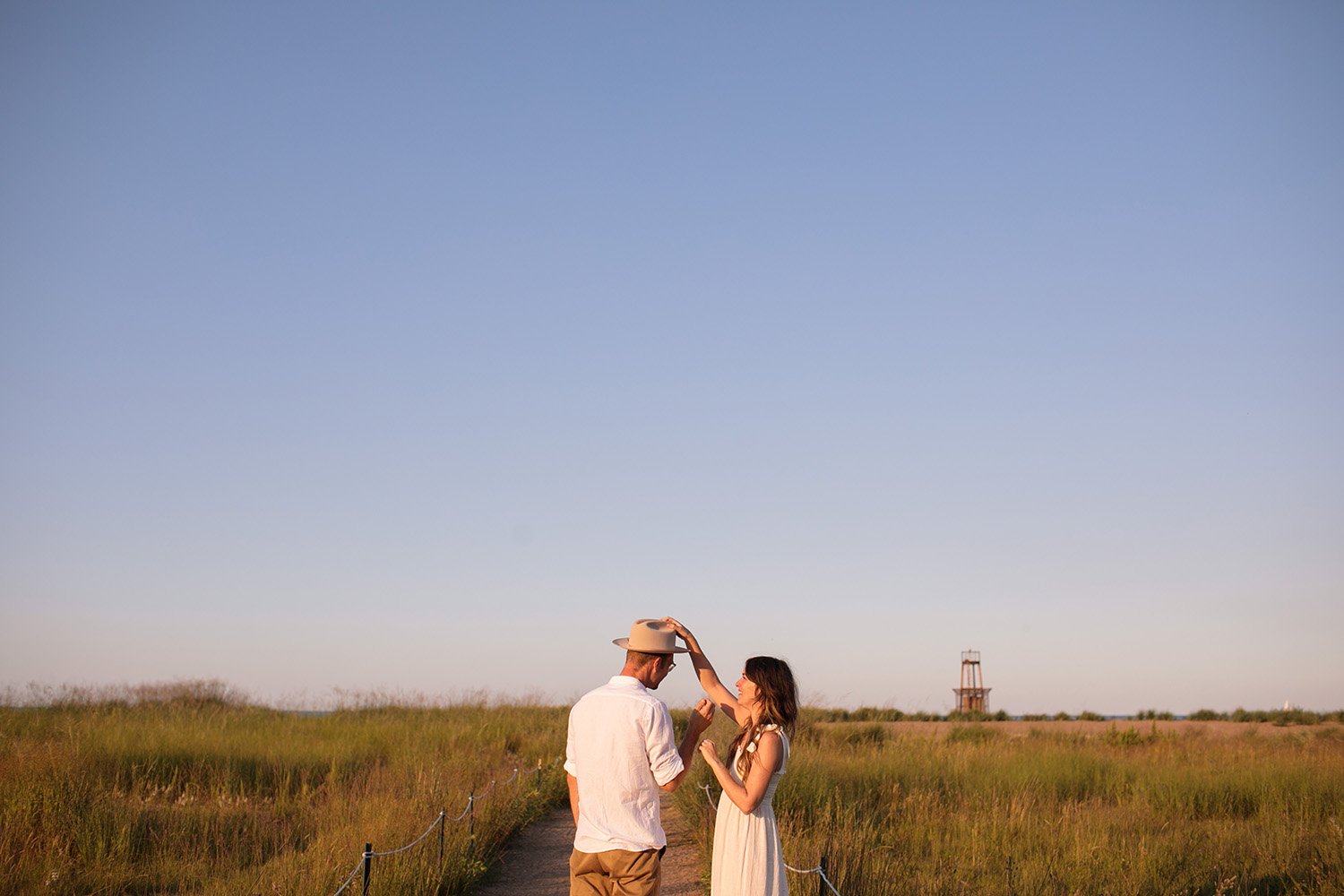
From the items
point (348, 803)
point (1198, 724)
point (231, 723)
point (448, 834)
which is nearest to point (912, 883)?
point (448, 834)

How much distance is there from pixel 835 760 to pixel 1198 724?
71.4ft

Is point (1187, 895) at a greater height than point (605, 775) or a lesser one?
lesser

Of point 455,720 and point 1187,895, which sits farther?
point 455,720

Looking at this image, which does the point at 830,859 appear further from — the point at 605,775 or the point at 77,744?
the point at 77,744

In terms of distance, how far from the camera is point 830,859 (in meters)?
8.12

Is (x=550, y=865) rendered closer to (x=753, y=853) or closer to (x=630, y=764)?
(x=753, y=853)

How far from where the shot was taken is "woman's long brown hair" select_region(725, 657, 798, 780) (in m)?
4.52

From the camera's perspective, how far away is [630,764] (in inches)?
162

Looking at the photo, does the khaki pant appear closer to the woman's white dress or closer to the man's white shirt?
the man's white shirt

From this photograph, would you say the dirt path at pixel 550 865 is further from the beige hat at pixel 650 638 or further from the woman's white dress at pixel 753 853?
the beige hat at pixel 650 638

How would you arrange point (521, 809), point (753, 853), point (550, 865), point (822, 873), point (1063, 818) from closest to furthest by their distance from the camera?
1. point (753, 853)
2. point (822, 873)
3. point (550, 865)
4. point (1063, 818)
5. point (521, 809)

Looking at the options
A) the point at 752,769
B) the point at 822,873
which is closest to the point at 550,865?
the point at 822,873

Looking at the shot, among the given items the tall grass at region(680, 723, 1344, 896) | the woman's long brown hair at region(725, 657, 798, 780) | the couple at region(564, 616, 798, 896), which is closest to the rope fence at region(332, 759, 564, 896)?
the tall grass at region(680, 723, 1344, 896)

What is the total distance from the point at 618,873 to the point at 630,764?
1.43 feet
